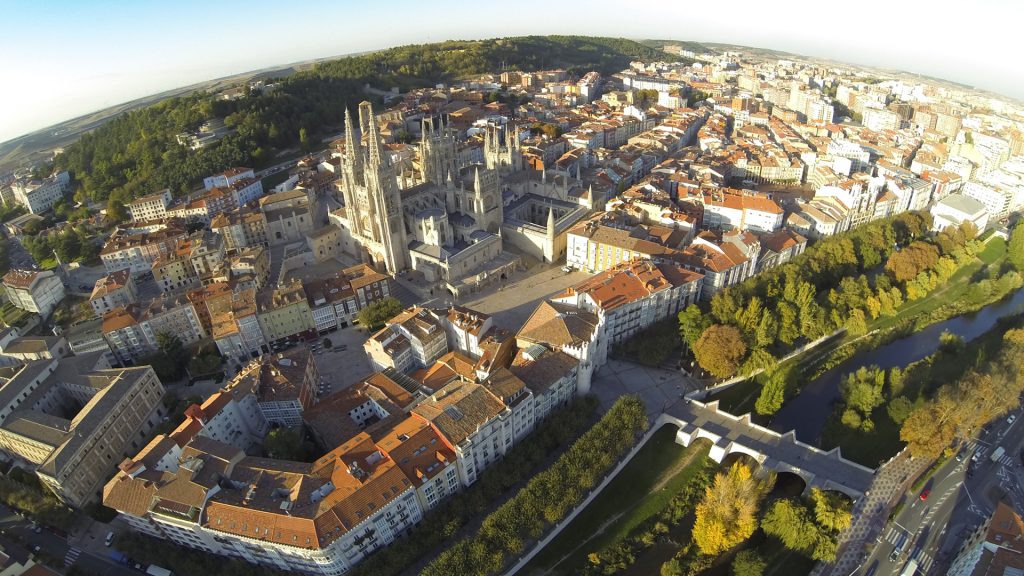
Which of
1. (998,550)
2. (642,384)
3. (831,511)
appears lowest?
(831,511)

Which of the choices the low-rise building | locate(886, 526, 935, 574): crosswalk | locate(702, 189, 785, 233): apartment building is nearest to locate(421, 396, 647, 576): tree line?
locate(886, 526, 935, 574): crosswalk

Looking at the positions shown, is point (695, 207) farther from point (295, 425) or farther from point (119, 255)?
point (119, 255)

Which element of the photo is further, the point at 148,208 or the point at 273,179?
the point at 273,179

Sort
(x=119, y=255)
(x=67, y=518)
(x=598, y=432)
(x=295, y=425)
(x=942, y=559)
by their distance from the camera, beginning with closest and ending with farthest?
(x=942, y=559) < (x=67, y=518) < (x=598, y=432) < (x=295, y=425) < (x=119, y=255)

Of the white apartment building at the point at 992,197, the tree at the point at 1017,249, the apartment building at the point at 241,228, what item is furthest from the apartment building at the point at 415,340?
the white apartment building at the point at 992,197

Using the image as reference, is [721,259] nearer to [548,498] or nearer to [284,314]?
[548,498]

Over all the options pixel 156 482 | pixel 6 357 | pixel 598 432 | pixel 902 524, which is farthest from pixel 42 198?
pixel 902 524

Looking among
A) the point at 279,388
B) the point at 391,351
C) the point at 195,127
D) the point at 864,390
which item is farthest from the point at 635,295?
the point at 195,127
